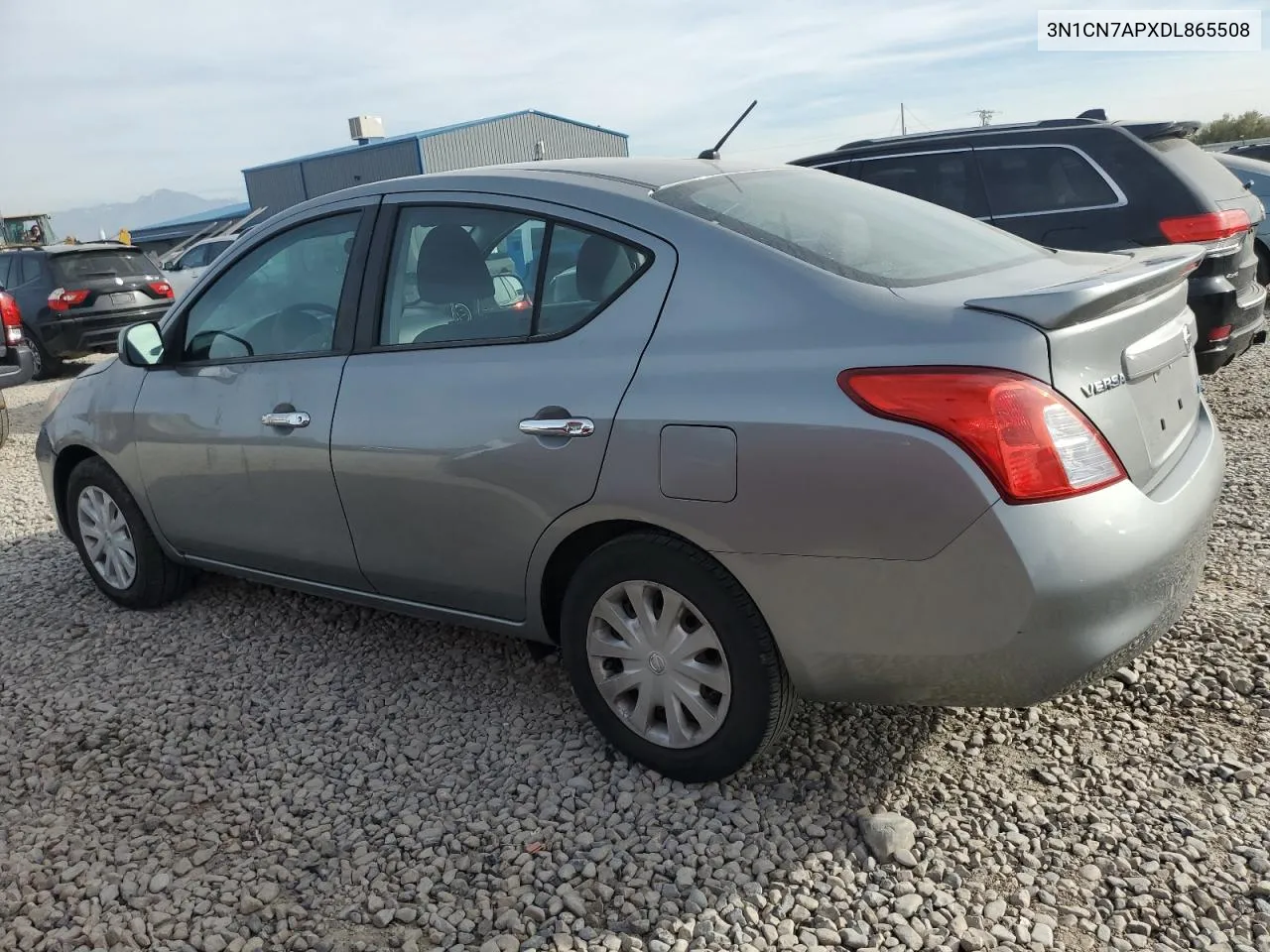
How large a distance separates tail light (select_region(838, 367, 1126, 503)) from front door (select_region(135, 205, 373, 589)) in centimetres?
189

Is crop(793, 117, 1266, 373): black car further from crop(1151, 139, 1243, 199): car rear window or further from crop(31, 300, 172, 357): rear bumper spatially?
crop(31, 300, 172, 357): rear bumper

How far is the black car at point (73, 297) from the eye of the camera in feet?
39.2

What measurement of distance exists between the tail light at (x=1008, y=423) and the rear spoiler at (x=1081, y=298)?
152 millimetres

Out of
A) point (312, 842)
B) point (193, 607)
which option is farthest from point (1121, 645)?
point (193, 607)

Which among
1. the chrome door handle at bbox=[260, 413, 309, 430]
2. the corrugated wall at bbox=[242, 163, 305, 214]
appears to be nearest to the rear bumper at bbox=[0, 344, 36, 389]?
the chrome door handle at bbox=[260, 413, 309, 430]

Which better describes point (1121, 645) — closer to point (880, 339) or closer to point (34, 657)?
point (880, 339)

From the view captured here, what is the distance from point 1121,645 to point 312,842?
2.06 metres

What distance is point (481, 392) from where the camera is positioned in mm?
2893

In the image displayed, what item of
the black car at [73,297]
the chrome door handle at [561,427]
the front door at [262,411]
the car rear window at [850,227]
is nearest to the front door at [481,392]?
the chrome door handle at [561,427]

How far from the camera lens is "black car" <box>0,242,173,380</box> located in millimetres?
11945

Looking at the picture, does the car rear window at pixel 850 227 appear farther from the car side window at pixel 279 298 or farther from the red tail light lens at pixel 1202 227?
the red tail light lens at pixel 1202 227

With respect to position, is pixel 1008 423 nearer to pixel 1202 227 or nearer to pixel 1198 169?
pixel 1202 227

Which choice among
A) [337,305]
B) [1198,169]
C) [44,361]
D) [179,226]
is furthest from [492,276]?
[179,226]

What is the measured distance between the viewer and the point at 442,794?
2.92m
